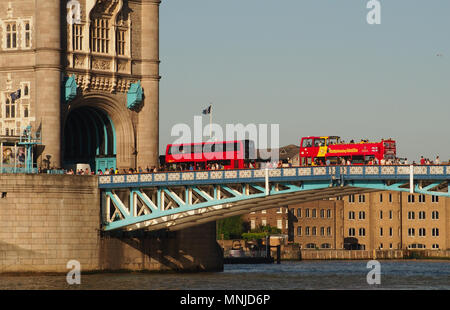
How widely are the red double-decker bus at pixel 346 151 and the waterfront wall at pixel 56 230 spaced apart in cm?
1817

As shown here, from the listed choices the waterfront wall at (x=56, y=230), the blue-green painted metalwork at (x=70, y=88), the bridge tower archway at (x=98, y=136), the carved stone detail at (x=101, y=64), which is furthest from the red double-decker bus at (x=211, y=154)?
the blue-green painted metalwork at (x=70, y=88)

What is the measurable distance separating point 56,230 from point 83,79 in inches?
643

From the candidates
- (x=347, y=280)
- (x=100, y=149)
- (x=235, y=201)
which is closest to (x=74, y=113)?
(x=100, y=149)

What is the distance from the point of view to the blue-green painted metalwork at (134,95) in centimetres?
12744

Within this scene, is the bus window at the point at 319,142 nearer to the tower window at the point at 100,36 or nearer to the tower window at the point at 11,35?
the tower window at the point at 100,36

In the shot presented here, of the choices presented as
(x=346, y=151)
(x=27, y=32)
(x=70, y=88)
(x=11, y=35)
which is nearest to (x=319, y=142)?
(x=346, y=151)

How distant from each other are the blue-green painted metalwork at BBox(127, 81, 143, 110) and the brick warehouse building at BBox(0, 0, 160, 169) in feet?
0.31

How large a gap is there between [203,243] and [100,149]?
45.2ft

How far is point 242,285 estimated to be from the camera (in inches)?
4146

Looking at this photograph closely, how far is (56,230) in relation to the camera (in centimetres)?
11494

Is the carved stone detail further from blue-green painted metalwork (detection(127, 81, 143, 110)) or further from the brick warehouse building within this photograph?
blue-green painted metalwork (detection(127, 81, 143, 110))

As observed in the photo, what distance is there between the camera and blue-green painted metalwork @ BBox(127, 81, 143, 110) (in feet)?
418

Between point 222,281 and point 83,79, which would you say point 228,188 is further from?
point 83,79
